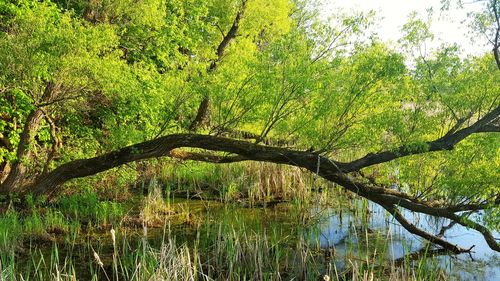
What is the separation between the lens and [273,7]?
13125mm

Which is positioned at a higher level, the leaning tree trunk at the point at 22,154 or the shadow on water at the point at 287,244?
the leaning tree trunk at the point at 22,154

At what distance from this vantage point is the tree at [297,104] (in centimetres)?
660

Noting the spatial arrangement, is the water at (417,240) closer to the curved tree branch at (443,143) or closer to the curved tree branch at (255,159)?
the curved tree branch at (255,159)

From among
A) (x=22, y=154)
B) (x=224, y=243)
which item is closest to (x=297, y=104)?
(x=224, y=243)

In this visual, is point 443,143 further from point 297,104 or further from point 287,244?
point 287,244

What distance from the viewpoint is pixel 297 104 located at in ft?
25.0

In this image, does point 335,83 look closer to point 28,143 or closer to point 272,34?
point 28,143

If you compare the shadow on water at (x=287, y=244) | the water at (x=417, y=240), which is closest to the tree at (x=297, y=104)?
the water at (x=417, y=240)

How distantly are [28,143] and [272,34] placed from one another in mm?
7705

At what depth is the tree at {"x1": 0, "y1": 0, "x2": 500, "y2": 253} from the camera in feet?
21.7

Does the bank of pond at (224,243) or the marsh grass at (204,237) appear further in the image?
the bank of pond at (224,243)

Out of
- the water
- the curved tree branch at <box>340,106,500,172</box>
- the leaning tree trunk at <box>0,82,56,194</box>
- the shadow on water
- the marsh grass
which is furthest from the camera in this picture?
the leaning tree trunk at <box>0,82,56,194</box>

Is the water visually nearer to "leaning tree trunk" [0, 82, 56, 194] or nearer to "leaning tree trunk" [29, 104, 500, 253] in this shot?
"leaning tree trunk" [29, 104, 500, 253]

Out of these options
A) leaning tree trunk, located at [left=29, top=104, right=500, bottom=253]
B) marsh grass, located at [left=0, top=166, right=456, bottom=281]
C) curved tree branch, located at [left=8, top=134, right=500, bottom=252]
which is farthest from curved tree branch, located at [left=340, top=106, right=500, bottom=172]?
marsh grass, located at [left=0, top=166, right=456, bottom=281]
